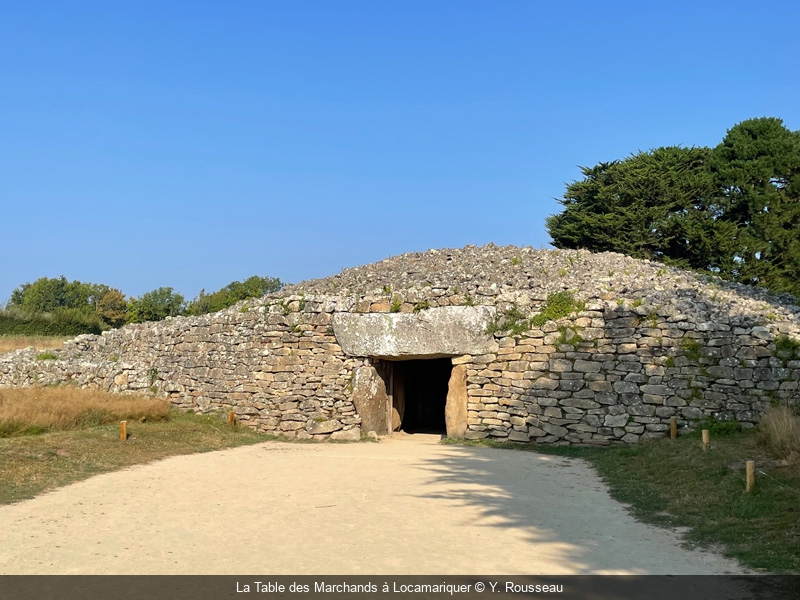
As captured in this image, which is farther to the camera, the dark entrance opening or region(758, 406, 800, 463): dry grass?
the dark entrance opening

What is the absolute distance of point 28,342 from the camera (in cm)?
2373

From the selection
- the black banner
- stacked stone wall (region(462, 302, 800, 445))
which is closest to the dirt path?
the black banner

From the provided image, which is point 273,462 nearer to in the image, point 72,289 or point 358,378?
point 358,378

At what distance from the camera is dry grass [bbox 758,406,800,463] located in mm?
9078

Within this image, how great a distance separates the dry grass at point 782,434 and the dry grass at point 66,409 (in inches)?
423

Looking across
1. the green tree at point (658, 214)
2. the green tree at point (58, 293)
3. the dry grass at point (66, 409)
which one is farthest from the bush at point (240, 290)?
the dry grass at point (66, 409)

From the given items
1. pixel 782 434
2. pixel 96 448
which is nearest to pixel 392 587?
pixel 782 434

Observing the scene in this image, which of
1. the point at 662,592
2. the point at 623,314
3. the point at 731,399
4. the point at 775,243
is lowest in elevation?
the point at 662,592

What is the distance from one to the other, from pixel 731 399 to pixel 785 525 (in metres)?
6.09

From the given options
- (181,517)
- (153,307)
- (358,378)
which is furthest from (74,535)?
(153,307)

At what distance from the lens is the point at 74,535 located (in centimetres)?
683

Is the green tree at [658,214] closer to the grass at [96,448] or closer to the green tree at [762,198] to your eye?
the green tree at [762,198]

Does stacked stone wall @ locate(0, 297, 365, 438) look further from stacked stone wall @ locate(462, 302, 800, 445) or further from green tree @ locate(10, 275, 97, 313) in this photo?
green tree @ locate(10, 275, 97, 313)

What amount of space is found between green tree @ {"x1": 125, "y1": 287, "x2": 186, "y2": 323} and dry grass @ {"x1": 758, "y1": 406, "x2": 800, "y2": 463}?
33.2m
